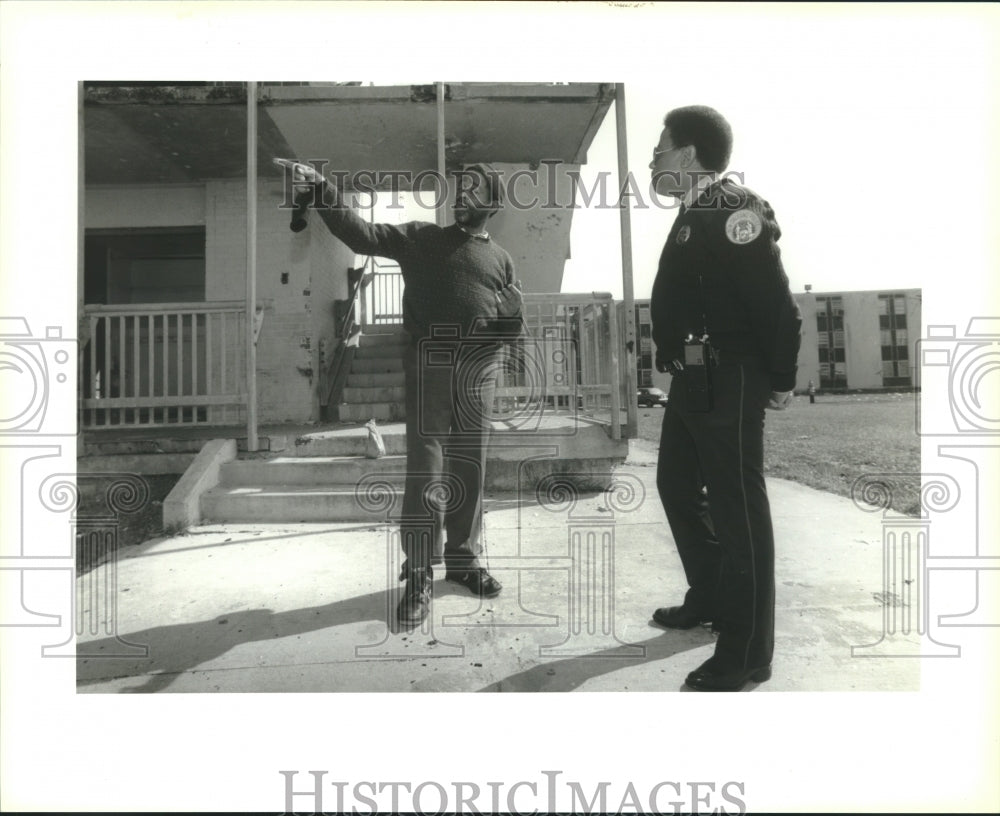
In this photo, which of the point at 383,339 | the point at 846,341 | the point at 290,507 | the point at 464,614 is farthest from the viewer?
the point at 846,341

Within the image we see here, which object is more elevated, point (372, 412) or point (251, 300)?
point (251, 300)

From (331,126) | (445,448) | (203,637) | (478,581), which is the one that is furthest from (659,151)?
(331,126)

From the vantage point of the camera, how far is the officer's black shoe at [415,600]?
6.97ft

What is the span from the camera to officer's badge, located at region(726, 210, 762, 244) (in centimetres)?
166

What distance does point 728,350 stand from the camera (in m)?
1.72

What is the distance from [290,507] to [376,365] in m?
3.28

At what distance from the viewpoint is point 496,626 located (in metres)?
2.12

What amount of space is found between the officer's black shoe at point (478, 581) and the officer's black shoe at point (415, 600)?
249mm

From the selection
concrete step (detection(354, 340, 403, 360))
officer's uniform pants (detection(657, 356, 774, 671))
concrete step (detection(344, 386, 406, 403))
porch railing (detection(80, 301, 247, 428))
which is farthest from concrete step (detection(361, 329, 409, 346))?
officer's uniform pants (detection(657, 356, 774, 671))

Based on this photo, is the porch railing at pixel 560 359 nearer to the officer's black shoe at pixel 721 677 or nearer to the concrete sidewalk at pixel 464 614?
the concrete sidewalk at pixel 464 614

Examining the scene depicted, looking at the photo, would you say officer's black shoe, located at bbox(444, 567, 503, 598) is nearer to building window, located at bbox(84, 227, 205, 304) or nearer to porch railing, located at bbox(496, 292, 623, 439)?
porch railing, located at bbox(496, 292, 623, 439)

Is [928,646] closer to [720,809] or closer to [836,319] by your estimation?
[720,809]

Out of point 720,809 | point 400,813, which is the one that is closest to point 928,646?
point 720,809

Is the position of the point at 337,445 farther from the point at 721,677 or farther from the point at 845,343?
the point at 845,343
